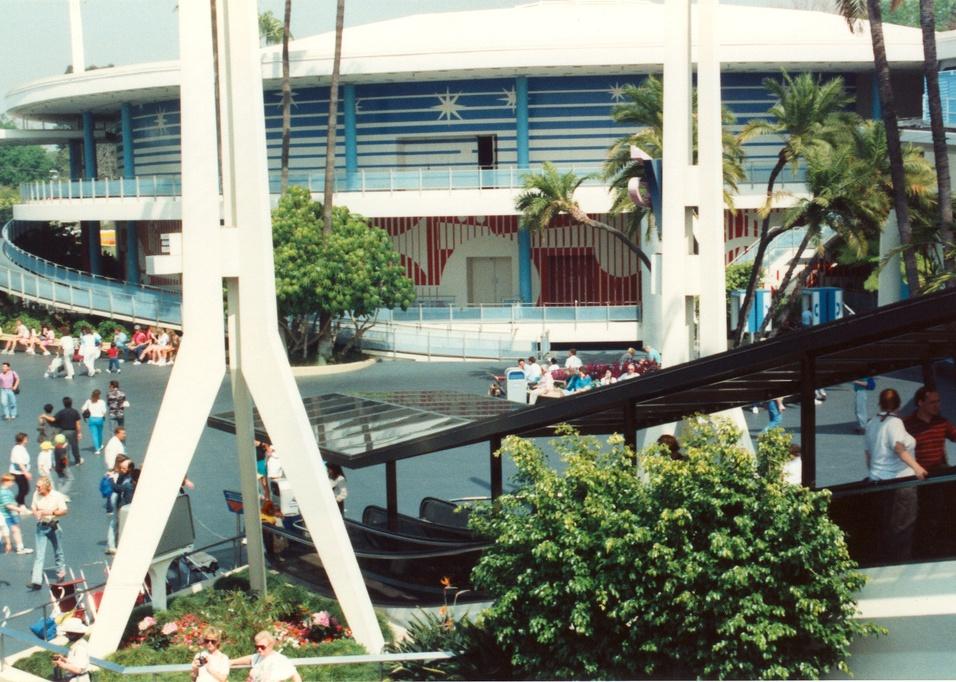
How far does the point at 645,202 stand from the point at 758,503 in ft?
27.0

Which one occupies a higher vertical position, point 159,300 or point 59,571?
point 159,300

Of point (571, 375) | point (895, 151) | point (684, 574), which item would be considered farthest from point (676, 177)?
point (571, 375)

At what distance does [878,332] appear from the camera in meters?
9.53

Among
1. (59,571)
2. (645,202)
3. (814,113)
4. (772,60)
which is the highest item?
(772,60)

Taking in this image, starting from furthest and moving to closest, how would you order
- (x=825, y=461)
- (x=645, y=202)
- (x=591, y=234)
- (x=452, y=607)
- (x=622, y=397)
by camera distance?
(x=591, y=234) → (x=825, y=461) → (x=645, y=202) → (x=452, y=607) → (x=622, y=397)

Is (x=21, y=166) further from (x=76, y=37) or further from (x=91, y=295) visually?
(x=91, y=295)

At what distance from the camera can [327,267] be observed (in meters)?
35.3

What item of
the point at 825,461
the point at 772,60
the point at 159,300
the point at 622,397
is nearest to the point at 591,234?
the point at 772,60

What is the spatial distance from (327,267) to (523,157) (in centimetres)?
1047

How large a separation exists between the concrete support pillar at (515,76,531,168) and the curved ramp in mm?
11879

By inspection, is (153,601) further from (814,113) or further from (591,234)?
(591,234)

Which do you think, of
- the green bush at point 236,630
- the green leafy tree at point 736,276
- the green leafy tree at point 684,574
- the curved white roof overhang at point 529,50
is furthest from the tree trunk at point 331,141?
the green leafy tree at point 684,574

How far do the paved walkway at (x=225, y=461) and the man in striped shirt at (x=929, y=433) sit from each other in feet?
21.9

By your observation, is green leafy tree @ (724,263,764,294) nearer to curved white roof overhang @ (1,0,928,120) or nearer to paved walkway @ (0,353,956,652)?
curved white roof overhang @ (1,0,928,120)
